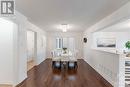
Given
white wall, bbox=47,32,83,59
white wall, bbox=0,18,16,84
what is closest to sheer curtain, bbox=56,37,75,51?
white wall, bbox=47,32,83,59

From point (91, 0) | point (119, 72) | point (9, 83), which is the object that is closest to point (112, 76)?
point (119, 72)

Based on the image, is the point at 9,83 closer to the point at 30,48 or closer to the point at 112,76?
the point at 112,76

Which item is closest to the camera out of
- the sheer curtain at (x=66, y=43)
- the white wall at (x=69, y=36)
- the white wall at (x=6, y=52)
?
the white wall at (x=6, y=52)

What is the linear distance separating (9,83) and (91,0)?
3.76 metres

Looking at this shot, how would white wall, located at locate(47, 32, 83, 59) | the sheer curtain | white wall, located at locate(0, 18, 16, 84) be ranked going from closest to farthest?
white wall, located at locate(0, 18, 16, 84) < white wall, located at locate(47, 32, 83, 59) < the sheer curtain

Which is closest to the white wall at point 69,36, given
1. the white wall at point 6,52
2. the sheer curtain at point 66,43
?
the sheer curtain at point 66,43

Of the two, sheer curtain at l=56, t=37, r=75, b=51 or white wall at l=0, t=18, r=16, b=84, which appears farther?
sheer curtain at l=56, t=37, r=75, b=51

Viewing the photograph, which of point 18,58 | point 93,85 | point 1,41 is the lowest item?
point 93,85

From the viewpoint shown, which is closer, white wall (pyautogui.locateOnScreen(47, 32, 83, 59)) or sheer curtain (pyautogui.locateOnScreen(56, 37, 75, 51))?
white wall (pyautogui.locateOnScreen(47, 32, 83, 59))

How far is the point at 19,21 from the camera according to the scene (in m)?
4.90

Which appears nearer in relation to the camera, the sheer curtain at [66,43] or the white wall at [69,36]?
the white wall at [69,36]

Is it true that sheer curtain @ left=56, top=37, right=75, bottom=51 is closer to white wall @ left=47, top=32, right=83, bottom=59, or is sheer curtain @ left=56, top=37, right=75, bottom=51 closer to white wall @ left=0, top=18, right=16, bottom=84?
white wall @ left=47, top=32, right=83, bottom=59

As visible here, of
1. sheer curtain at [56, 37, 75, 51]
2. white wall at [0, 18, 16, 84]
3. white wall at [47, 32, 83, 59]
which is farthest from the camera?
sheer curtain at [56, 37, 75, 51]

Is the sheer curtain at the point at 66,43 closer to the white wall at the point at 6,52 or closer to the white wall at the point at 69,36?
the white wall at the point at 69,36
